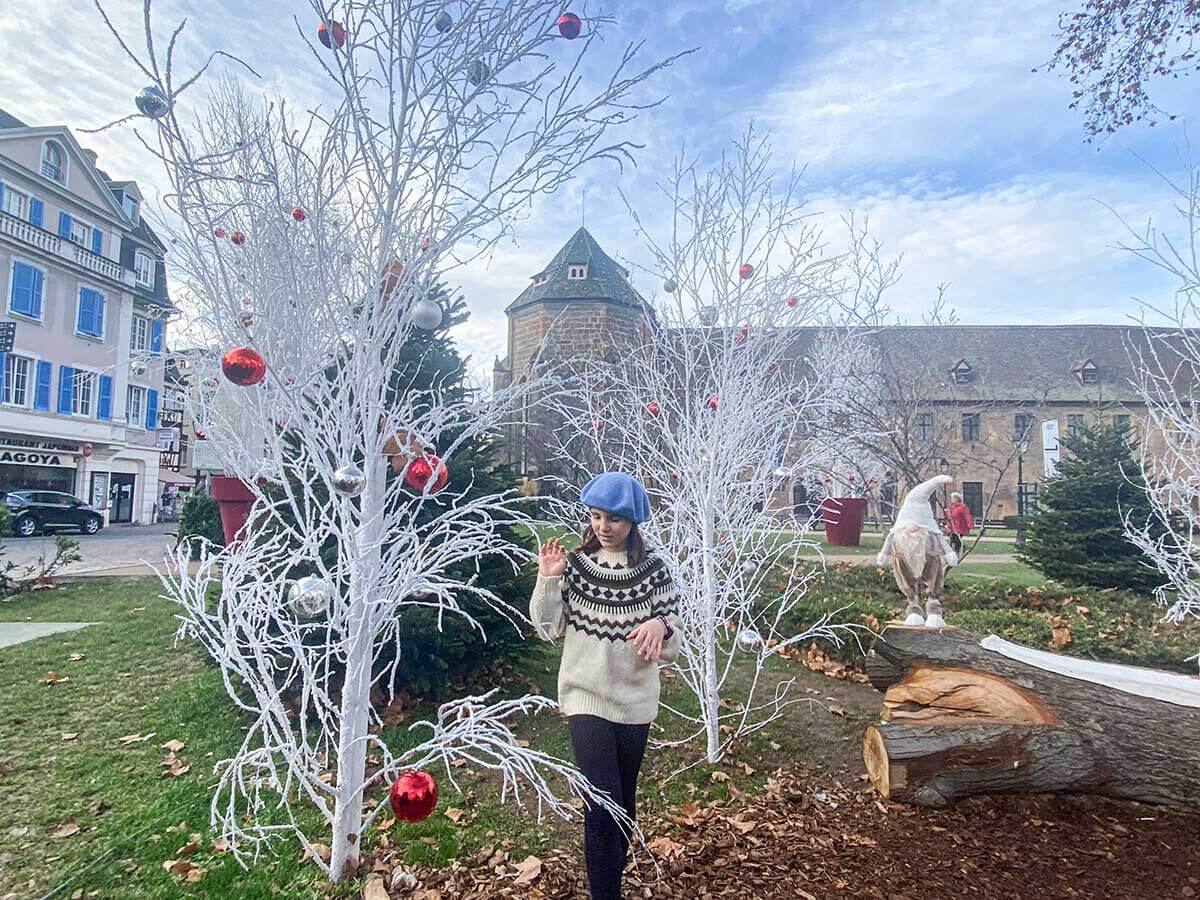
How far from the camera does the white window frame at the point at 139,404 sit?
81.1 ft

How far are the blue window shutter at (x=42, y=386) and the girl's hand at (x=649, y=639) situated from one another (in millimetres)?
25922

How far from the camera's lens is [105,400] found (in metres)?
23.4

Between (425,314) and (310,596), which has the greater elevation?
(425,314)

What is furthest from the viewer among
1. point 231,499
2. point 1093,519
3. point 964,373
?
point 964,373

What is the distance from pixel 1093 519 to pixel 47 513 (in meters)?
26.0

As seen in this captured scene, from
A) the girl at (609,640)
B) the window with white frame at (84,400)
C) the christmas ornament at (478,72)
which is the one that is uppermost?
the christmas ornament at (478,72)

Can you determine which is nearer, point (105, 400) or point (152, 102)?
point (152, 102)

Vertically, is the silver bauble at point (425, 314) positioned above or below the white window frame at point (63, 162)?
below

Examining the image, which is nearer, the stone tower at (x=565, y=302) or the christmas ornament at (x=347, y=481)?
the christmas ornament at (x=347, y=481)

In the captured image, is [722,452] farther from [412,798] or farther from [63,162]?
[63,162]

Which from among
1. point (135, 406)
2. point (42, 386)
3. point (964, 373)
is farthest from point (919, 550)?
point (964, 373)

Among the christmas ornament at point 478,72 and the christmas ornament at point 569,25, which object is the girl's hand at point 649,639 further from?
the christmas ornament at point 569,25

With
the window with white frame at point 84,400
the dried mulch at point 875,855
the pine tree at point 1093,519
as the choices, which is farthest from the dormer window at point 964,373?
the window with white frame at point 84,400

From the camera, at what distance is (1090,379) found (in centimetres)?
3381
